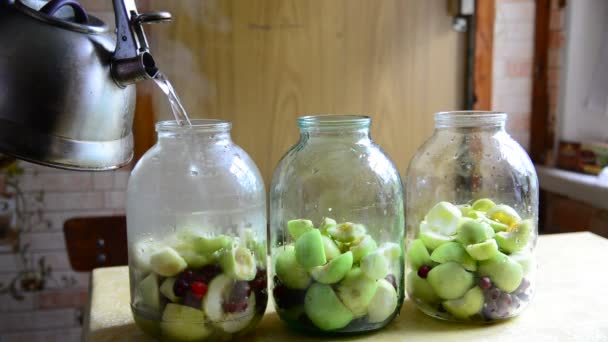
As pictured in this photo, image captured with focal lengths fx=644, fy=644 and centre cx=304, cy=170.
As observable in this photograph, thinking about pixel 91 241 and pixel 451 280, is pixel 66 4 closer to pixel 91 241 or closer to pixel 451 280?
pixel 451 280

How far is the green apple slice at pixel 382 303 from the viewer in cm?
73

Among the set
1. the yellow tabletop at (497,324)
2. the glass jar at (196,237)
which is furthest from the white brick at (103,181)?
the glass jar at (196,237)

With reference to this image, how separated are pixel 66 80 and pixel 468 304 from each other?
0.50m

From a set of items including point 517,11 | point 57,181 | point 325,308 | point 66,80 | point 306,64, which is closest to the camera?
point 66,80

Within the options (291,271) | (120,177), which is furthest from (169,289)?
(120,177)

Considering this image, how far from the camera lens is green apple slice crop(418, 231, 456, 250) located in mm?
783

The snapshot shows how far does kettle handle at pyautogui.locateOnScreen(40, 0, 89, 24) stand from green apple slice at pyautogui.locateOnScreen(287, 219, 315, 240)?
32cm

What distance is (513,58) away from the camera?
6.79 ft

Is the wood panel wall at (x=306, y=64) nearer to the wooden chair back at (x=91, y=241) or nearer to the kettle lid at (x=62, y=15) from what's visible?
the wooden chair back at (x=91, y=241)

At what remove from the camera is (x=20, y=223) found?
1770mm

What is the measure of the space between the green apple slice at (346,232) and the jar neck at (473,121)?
200 mm

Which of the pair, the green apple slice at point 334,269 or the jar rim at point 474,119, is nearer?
the green apple slice at point 334,269

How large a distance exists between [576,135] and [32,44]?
1835mm

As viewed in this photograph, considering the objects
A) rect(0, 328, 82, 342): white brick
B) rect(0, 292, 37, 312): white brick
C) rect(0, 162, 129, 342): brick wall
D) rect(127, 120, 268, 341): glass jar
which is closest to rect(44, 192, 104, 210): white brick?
rect(0, 162, 129, 342): brick wall
